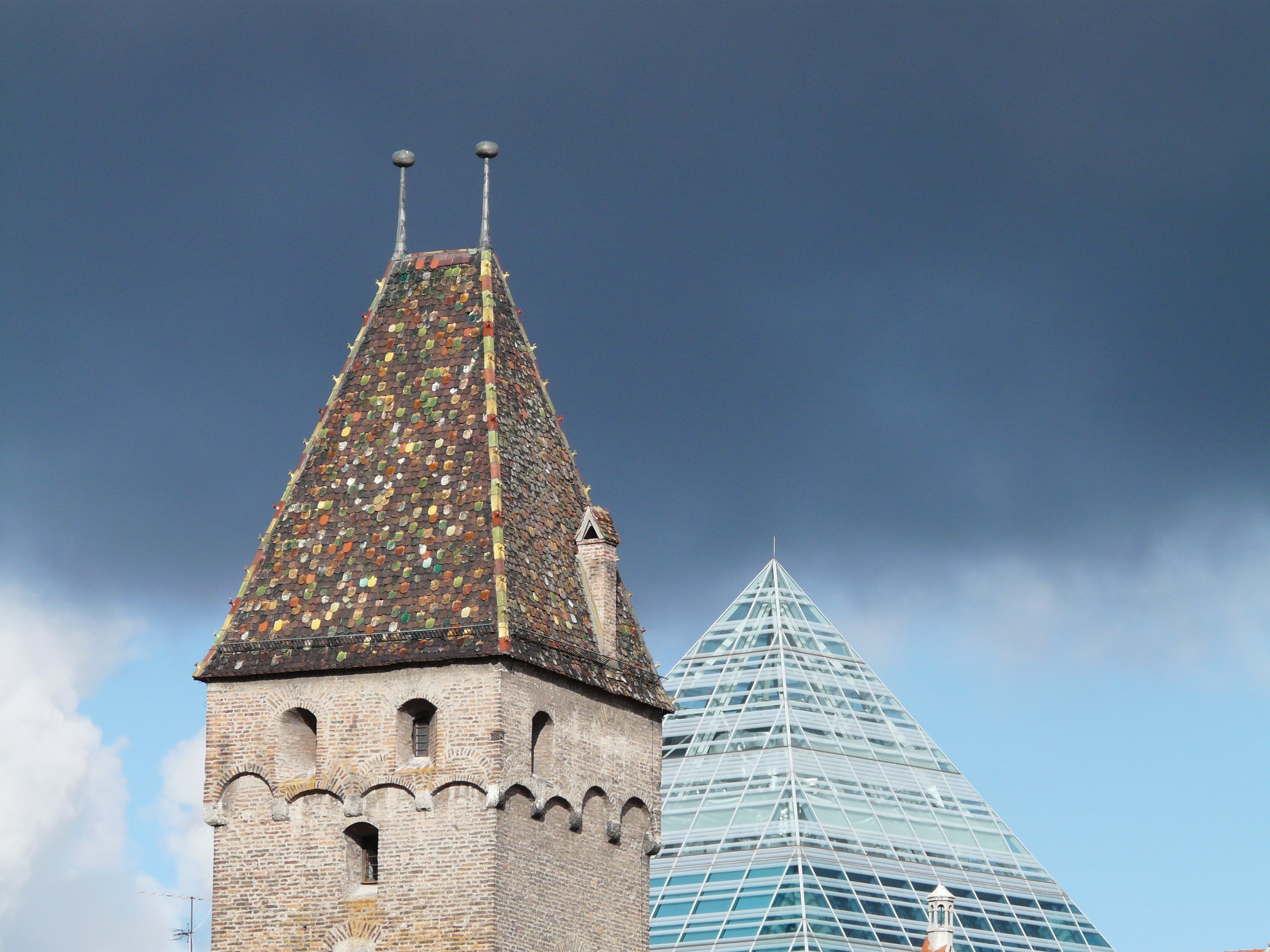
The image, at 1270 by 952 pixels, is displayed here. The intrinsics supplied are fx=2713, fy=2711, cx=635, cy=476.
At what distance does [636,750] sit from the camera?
38.7 metres

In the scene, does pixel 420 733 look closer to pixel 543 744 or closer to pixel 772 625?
pixel 543 744

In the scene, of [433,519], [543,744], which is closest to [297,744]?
[543,744]

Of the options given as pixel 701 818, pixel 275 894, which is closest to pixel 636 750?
pixel 275 894

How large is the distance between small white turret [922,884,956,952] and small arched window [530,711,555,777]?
44.7 metres

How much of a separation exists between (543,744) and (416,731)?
1761mm

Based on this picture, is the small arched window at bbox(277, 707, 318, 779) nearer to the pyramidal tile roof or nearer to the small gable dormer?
the pyramidal tile roof

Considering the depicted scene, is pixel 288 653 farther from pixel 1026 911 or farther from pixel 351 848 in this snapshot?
pixel 1026 911

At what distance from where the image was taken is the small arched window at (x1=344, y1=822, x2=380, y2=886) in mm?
35812

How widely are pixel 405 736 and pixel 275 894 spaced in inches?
106

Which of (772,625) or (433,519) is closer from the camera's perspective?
(433,519)

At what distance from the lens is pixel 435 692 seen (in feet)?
117

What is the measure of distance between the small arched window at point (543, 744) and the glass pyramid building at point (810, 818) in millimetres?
64151

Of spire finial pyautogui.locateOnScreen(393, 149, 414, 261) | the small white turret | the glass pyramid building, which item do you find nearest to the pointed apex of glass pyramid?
the glass pyramid building

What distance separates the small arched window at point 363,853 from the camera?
35.8 m
